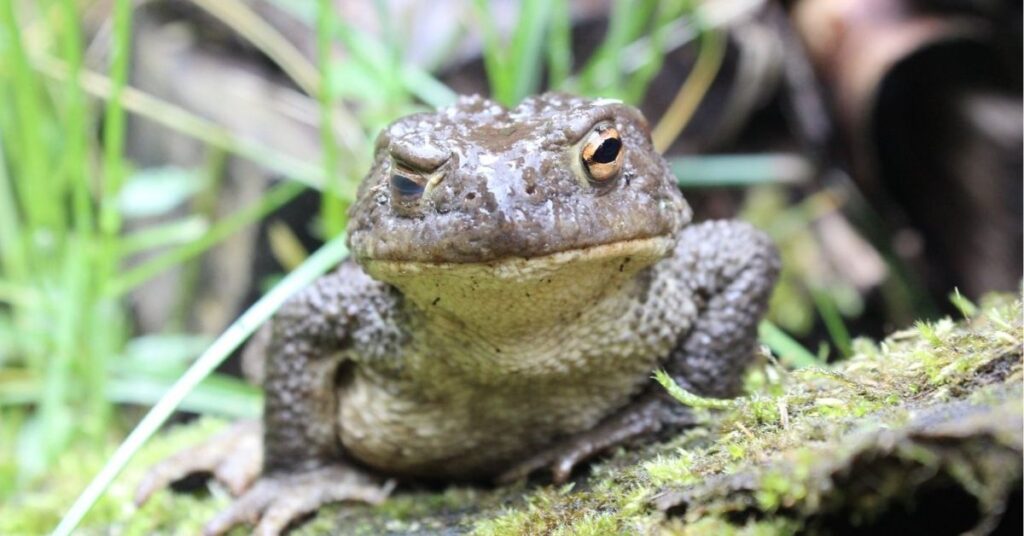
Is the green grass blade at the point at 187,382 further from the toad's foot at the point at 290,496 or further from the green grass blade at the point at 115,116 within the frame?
the green grass blade at the point at 115,116

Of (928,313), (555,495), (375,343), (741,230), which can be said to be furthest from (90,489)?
(928,313)

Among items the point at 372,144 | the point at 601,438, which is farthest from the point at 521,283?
the point at 372,144

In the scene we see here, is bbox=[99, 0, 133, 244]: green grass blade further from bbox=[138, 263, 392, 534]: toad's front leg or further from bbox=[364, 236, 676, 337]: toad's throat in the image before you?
bbox=[364, 236, 676, 337]: toad's throat

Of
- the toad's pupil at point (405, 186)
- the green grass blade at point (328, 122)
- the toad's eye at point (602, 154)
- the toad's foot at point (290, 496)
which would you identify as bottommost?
the toad's foot at point (290, 496)

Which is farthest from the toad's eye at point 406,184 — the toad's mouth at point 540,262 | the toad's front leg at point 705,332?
the toad's front leg at point 705,332

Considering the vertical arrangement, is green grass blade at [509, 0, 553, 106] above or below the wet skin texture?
above

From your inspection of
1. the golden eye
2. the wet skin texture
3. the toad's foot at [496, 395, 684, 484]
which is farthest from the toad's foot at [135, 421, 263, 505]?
the golden eye

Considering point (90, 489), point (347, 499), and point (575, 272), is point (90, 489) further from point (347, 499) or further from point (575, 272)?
Answer: point (575, 272)

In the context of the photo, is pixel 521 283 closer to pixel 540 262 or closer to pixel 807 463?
pixel 540 262
